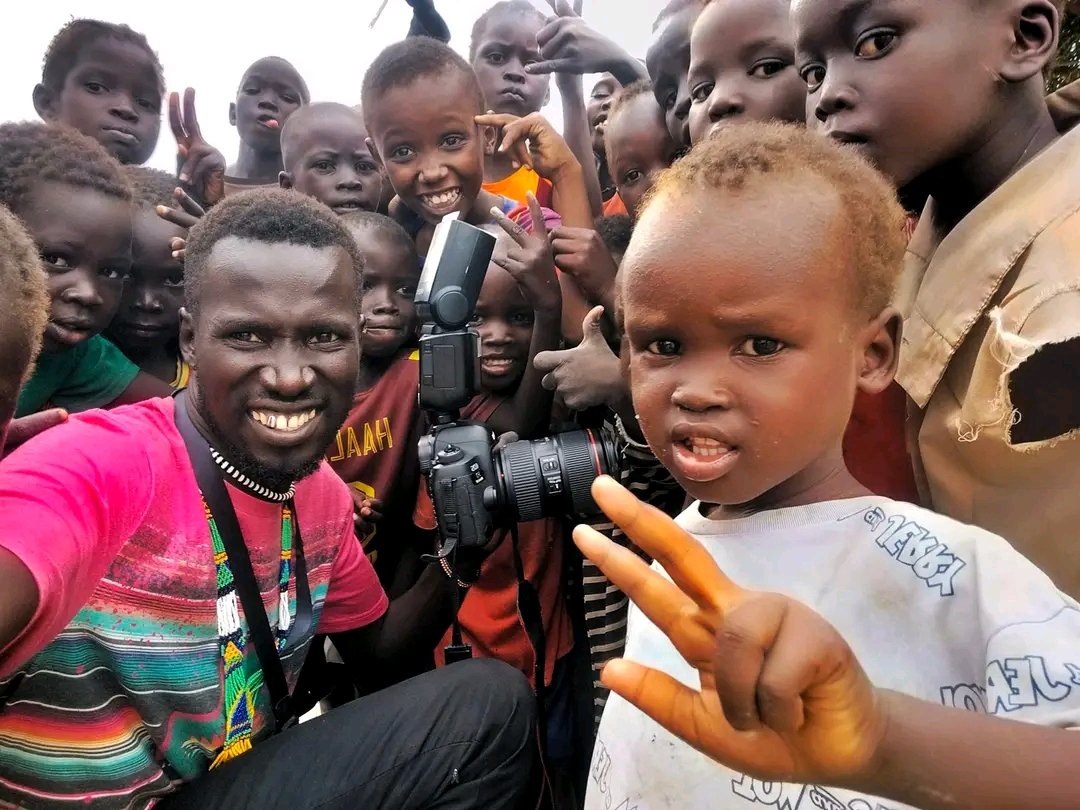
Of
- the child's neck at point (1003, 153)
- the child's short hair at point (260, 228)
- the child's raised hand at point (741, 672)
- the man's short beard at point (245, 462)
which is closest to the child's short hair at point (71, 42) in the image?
the child's short hair at point (260, 228)

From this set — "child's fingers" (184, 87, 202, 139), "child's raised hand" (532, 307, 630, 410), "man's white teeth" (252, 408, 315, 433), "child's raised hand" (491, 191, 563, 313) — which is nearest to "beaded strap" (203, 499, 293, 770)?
"man's white teeth" (252, 408, 315, 433)

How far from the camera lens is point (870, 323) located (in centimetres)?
80

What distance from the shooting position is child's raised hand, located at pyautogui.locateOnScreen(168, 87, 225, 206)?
7.60ft

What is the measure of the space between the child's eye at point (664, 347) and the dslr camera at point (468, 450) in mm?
558

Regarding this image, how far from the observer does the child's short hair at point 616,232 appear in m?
1.87

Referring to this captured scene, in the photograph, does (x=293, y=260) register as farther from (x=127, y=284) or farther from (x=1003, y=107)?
(x=1003, y=107)

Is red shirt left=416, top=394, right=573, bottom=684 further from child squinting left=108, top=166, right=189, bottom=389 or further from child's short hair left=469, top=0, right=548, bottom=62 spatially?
child's short hair left=469, top=0, right=548, bottom=62

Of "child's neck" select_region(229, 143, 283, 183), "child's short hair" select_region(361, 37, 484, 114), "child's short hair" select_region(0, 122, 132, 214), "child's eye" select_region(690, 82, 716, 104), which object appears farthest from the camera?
"child's neck" select_region(229, 143, 283, 183)

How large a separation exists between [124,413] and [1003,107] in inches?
52.9

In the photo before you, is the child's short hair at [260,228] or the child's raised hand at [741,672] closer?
the child's raised hand at [741,672]

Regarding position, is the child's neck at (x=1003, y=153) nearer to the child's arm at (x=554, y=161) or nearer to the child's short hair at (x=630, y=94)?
the child's arm at (x=554, y=161)

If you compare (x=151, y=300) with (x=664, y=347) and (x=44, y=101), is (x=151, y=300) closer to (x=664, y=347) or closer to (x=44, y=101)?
(x=44, y=101)

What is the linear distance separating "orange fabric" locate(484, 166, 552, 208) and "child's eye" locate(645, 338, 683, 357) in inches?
75.8

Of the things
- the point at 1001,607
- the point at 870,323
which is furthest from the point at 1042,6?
the point at 1001,607
